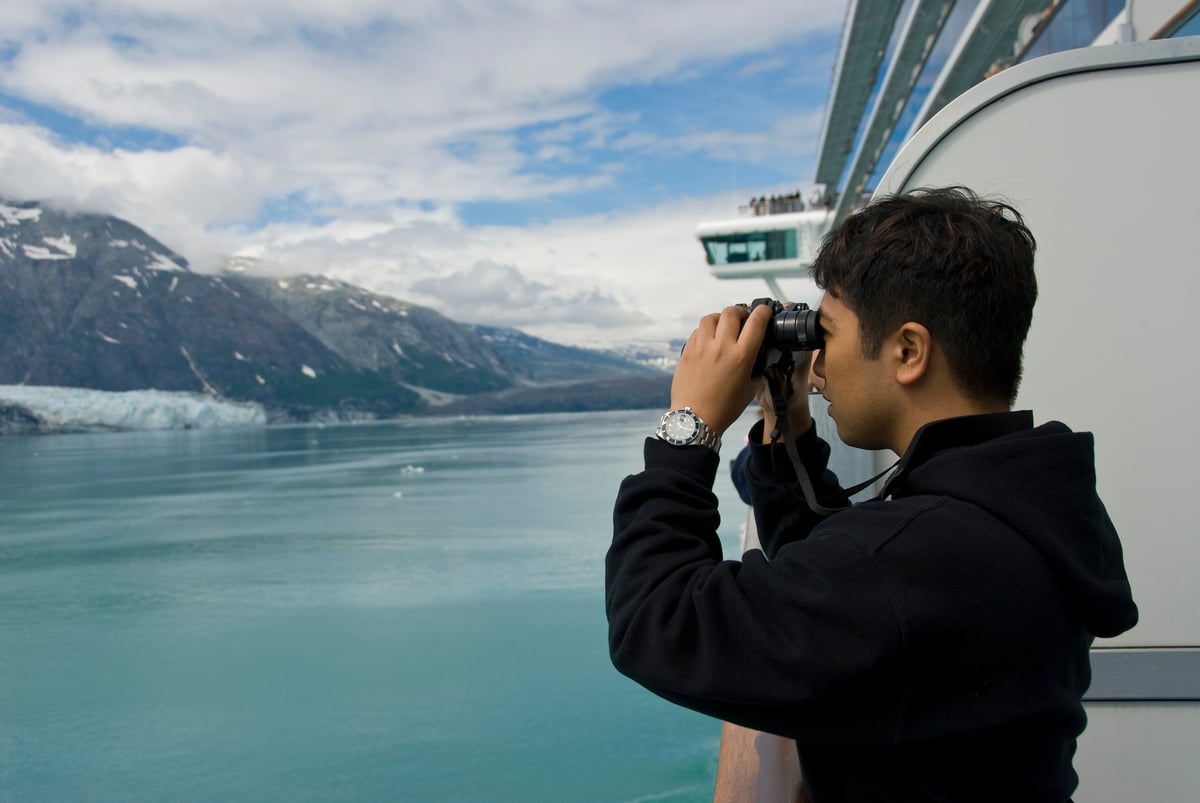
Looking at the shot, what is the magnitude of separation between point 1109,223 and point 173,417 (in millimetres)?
70095

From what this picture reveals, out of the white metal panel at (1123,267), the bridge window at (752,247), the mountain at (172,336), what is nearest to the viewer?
the white metal panel at (1123,267)

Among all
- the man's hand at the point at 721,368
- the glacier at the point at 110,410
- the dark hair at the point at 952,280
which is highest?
the dark hair at the point at 952,280

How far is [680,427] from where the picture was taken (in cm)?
96

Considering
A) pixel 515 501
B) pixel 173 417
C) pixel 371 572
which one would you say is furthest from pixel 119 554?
pixel 173 417

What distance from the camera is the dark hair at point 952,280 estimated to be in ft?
3.02

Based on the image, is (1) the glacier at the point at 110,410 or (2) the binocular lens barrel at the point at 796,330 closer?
(2) the binocular lens barrel at the point at 796,330

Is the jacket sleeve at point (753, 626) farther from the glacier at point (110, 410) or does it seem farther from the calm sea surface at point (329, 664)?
the glacier at point (110, 410)

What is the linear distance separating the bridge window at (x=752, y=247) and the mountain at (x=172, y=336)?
85.4 metres

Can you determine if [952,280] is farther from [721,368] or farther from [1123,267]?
[1123,267]

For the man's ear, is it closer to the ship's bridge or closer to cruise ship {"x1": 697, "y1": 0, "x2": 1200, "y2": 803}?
cruise ship {"x1": 697, "y1": 0, "x2": 1200, "y2": 803}

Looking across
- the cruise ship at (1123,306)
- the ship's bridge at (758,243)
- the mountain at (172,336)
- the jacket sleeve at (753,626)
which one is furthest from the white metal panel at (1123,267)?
the mountain at (172,336)

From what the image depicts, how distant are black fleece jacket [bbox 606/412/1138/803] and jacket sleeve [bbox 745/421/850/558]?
33 cm

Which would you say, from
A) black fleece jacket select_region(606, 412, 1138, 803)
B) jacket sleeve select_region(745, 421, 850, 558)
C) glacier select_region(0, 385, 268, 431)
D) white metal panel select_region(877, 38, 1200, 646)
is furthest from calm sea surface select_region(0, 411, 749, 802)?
glacier select_region(0, 385, 268, 431)

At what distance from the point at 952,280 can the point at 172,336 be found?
15813 cm
